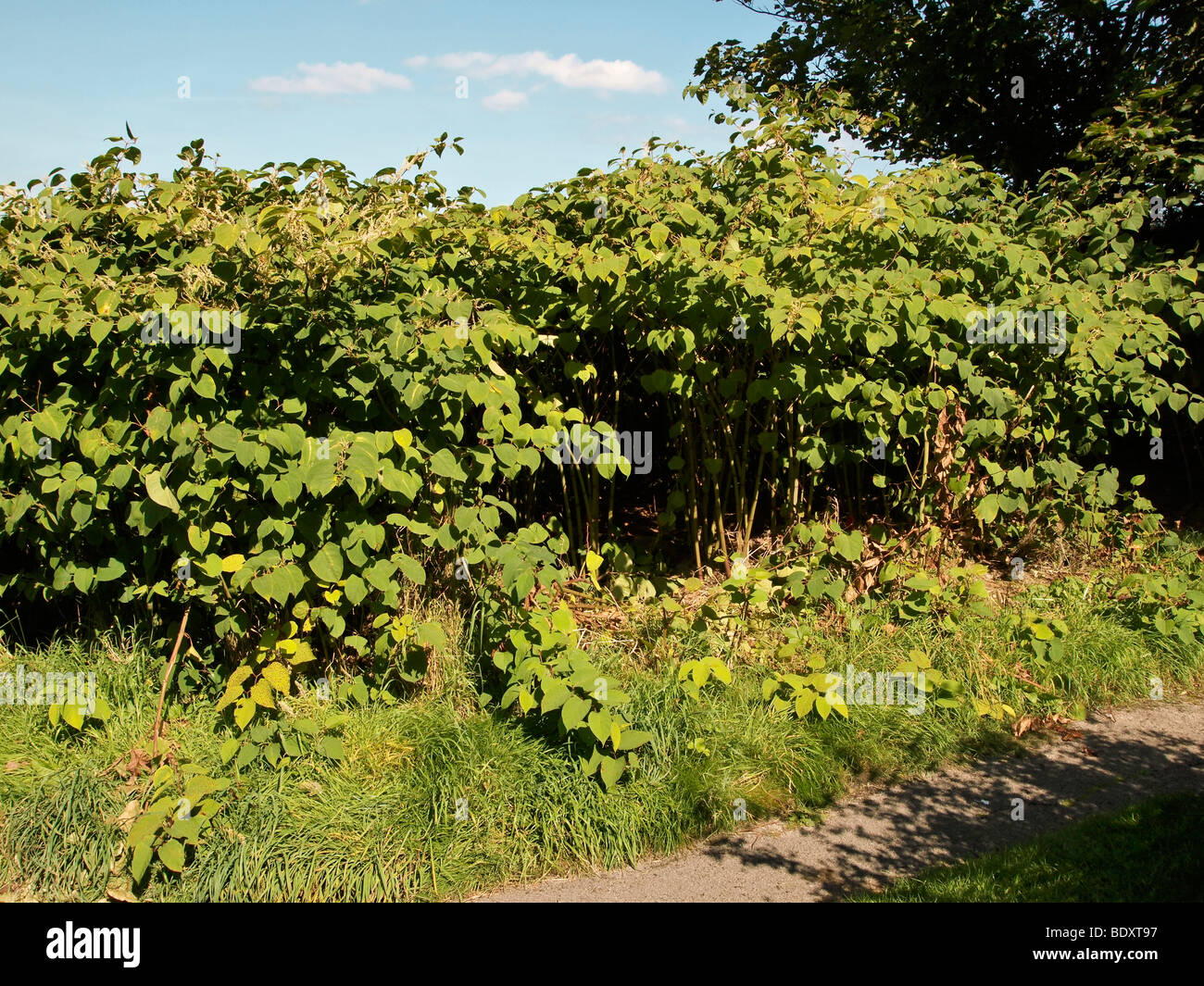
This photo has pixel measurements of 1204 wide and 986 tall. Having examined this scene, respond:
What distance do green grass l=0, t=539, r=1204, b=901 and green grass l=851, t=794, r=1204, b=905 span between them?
679 mm

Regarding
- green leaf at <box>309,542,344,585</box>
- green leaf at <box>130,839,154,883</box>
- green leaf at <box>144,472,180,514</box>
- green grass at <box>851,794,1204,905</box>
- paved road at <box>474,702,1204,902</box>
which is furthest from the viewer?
green leaf at <box>309,542,344,585</box>

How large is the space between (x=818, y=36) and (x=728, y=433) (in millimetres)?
6741

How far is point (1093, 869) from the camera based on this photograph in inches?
125

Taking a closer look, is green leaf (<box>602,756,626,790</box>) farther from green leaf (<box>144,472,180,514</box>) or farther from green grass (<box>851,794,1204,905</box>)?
green leaf (<box>144,472,180,514</box>)

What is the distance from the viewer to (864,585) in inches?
198

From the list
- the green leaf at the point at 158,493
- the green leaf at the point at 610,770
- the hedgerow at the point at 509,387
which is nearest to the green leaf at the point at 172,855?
the hedgerow at the point at 509,387

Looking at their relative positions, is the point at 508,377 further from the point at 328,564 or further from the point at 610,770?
the point at 610,770

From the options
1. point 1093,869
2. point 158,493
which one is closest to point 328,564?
point 158,493

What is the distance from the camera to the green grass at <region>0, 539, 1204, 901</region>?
11.3 feet

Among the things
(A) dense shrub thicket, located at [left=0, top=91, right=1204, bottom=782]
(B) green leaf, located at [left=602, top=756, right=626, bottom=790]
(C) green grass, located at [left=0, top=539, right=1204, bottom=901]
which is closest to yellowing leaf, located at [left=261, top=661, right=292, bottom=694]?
(A) dense shrub thicket, located at [left=0, top=91, right=1204, bottom=782]

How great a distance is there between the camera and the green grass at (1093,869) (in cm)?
302

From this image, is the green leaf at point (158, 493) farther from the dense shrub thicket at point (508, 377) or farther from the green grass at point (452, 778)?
the green grass at point (452, 778)

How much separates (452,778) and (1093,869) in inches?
88.0

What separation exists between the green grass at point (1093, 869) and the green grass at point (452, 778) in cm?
68
